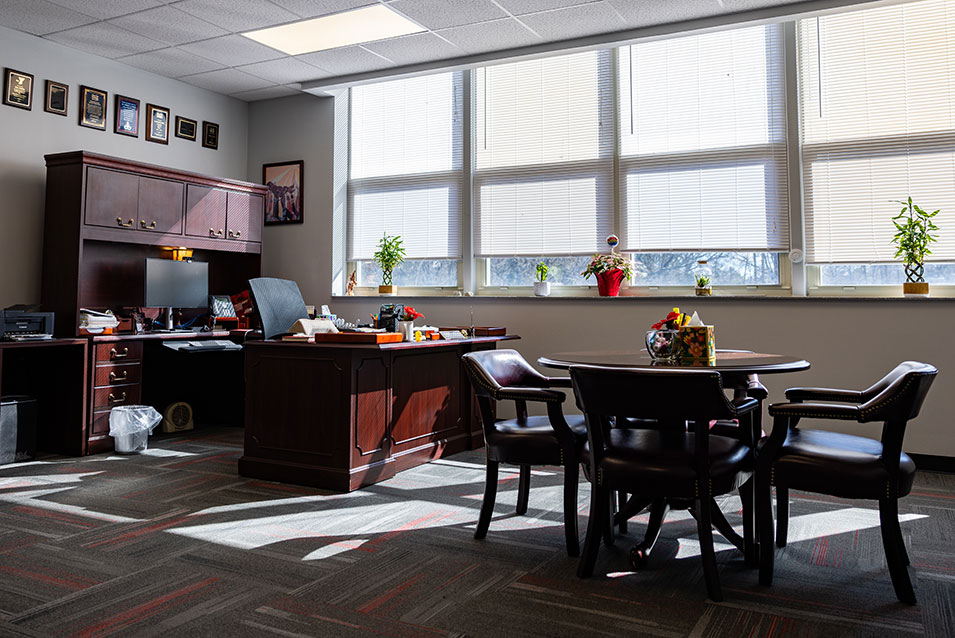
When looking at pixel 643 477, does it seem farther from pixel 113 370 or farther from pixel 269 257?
pixel 269 257

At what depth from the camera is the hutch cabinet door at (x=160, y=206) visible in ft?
17.9

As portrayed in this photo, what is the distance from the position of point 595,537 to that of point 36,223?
4903mm

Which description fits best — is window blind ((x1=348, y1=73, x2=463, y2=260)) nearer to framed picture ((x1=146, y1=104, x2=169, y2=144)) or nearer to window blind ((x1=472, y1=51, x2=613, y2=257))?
window blind ((x1=472, y1=51, x2=613, y2=257))

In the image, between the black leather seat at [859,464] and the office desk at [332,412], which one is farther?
the office desk at [332,412]

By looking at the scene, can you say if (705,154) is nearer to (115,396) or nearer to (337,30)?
(337,30)

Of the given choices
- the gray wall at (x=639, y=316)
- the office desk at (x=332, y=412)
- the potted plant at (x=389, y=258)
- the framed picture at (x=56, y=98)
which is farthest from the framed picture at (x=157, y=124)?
the office desk at (x=332, y=412)

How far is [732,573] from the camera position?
267cm

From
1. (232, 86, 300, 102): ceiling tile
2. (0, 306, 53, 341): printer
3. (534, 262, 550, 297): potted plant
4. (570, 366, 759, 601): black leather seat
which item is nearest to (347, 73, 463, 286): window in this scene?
(232, 86, 300, 102): ceiling tile

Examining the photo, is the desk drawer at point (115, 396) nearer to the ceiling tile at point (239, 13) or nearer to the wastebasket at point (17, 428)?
the wastebasket at point (17, 428)

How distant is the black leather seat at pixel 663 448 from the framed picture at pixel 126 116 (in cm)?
513

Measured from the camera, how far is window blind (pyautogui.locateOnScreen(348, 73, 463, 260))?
20.4 feet

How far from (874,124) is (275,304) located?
4.31 metres

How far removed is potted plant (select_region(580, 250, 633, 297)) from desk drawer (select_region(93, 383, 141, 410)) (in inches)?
138

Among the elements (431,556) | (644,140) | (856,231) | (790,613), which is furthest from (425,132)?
(790,613)
